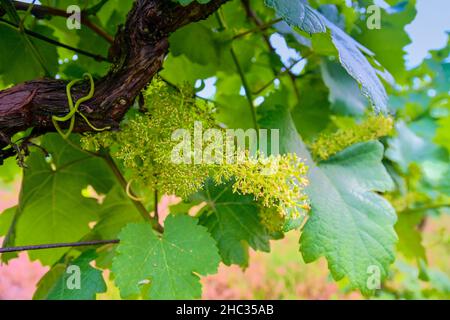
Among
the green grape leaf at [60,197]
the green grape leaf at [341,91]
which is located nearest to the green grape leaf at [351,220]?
the green grape leaf at [341,91]

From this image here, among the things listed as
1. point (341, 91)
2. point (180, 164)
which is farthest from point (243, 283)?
point (180, 164)

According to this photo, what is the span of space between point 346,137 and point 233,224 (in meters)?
0.33

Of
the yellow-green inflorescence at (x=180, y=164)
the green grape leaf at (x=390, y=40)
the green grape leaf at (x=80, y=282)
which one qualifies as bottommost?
the green grape leaf at (x=80, y=282)

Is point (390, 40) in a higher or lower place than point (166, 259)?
higher

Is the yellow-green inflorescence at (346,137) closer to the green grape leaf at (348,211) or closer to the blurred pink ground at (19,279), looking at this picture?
the green grape leaf at (348,211)

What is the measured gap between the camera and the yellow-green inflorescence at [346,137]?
44.2 inches

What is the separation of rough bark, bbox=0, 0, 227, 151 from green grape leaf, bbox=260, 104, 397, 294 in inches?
12.0

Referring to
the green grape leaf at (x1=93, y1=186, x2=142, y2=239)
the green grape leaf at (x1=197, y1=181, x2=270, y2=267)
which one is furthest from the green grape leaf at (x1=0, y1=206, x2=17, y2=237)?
the green grape leaf at (x1=197, y1=181, x2=270, y2=267)

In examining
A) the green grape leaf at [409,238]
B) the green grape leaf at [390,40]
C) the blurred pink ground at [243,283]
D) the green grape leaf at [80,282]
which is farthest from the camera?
the blurred pink ground at [243,283]

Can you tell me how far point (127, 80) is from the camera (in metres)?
0.80

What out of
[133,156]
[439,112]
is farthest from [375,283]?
[439,112]

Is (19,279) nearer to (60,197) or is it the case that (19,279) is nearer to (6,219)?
(6,219)

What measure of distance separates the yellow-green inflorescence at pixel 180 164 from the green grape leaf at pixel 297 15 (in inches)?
7.9
